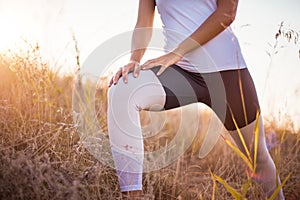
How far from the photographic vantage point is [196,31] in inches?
73.0

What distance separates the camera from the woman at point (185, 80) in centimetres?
Answer: 176

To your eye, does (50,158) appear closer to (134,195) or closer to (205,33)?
(134,195)

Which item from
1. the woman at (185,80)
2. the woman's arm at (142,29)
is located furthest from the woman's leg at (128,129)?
the woman's arm at (142,29)

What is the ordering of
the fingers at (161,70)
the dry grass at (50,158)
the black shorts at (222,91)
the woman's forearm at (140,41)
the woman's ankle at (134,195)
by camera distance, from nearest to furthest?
the dry grass at (50,158)
the woman's ankle at (134,195)
the fingers at (161,70)
the black shorts at (222,91)
the woman's forearm at (140,41)

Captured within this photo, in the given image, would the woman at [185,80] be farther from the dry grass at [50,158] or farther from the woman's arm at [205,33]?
the dry grass at [50,158]

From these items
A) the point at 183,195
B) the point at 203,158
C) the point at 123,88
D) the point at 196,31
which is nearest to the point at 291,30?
the point at 196,31

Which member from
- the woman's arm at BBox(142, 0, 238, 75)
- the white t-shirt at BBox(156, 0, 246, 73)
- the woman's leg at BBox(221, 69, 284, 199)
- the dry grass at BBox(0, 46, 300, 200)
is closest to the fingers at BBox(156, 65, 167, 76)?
the woman's arm at BBox(142, 0, 238, 75)

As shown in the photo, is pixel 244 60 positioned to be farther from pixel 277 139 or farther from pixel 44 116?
pixel 277 139

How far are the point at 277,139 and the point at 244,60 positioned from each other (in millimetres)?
1380

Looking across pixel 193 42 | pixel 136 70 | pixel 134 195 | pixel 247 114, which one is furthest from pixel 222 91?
pixel 134 195

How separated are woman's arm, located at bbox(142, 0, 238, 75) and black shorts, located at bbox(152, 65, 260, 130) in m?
0.06

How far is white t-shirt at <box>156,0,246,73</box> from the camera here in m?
1.93

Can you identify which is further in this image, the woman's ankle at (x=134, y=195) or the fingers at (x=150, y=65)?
the fingers at (x=150, y=65)

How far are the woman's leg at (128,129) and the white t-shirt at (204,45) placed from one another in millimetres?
258
